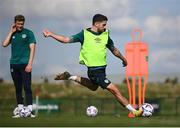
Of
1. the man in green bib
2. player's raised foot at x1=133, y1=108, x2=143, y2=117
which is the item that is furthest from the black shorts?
player's raised foot at x1=133, y1=108, x2=143, y2=117

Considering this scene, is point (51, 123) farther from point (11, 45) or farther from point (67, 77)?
point (11, 45)

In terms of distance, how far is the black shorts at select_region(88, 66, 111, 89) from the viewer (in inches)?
536

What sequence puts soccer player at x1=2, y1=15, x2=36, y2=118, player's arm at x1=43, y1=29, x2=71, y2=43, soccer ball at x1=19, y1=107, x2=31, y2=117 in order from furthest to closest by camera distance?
soccer player at x1=2, y1=15, x2=36, y2=118, soccer ball at x1=19, y1=107, x2=31, y2=117, player's arm at x1=43, y1=29, x2=71, y2=43

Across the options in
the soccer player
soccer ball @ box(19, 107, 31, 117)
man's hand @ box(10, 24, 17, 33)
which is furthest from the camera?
man's hand @ box(10, 24, 17, 33)

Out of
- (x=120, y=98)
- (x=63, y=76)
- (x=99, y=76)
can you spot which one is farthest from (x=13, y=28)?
(x=120, y=98)

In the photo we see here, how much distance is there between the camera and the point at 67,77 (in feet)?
46.0


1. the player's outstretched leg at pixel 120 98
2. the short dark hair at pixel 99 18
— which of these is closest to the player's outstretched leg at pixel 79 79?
the player's outstretched leg at pixel 120 98

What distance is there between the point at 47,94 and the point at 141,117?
3299 cm

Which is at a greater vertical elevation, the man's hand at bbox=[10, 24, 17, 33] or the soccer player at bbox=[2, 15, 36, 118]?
the man's hand at bbox=[10, 24, 17, 33]

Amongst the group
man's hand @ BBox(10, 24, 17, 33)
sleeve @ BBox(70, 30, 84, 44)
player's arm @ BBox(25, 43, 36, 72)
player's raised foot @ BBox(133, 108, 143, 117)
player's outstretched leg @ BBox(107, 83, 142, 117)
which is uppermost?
man's hand @ BBox(10, 24, 17, 33)

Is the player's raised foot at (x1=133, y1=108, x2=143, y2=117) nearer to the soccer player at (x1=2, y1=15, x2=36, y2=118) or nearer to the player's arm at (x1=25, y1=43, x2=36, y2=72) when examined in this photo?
the soccer player at (x1=2, y1=15, x2=36, y2=118)

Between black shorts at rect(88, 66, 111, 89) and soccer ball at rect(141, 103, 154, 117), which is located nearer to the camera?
black shorts at rect(88, 66, 111, 89)

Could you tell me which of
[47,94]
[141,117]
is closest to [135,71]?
[141,117]

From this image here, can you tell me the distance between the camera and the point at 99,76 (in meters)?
13.7
